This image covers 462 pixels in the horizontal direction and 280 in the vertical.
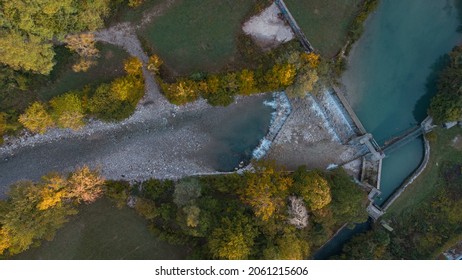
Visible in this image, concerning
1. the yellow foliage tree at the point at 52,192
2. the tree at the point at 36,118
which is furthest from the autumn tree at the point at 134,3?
the yellow foliage tree at the point at 52,192

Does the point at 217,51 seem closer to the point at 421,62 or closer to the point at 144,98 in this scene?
the point at 144,98

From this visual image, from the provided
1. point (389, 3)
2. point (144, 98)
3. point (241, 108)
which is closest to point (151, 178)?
point (144, 98)

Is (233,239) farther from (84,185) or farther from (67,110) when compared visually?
(67,110)

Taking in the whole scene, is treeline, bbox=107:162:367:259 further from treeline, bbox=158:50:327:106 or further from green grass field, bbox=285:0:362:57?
green grass field, bbox=285:0:362:57

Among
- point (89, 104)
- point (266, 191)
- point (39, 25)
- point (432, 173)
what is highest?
point (39, 25)

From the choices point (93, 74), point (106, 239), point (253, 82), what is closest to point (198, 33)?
point (253, 82)

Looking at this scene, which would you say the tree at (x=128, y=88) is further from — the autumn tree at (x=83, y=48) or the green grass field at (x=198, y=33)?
the green grass field at (x=198, y=33)

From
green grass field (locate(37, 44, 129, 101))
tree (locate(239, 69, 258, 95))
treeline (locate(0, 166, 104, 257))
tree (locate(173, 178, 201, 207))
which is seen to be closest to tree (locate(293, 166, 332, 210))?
tree (locate(173, 178, 201, 207))
